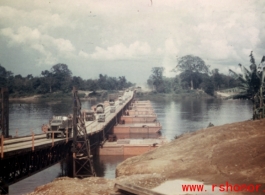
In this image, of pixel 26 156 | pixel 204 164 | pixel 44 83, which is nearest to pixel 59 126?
Answer: pixel 26 156

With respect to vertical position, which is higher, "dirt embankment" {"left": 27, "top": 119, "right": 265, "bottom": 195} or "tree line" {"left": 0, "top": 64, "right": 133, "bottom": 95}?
"tree line" {"left": 0, "top": 64, "right": 133, "bottom": 95}

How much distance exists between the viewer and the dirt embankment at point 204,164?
54.7 ft

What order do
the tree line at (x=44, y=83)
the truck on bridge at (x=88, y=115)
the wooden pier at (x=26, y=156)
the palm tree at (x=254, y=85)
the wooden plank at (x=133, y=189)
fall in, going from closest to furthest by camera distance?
1. the wooden plank at (x=133, y=189)
2. the wooden pier at (x=26, y=156)
3. the palm tree at (x=254, y=85)
4. the truck on bridge at (x=88, y=115)
5. the tree line at (x=44, y=83)

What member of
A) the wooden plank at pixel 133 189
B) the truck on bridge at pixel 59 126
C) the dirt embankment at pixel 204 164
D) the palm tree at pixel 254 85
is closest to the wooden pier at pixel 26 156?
the truck on bridge at pixel 59 126

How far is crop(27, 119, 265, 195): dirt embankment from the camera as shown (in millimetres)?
16672

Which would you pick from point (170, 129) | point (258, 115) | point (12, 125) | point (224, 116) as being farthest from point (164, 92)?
point (258, 115)

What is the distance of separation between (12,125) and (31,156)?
4848cm

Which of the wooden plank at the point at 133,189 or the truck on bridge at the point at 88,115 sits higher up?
the truck on bridge at the point at 88,115

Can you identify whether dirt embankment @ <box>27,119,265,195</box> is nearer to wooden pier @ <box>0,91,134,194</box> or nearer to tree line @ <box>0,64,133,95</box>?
wooden pier @ <box>0,91,134,194</box>

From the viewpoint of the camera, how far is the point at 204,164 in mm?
19266

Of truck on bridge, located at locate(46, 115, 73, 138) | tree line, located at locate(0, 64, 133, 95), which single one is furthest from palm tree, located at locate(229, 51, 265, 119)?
tree line, located at locate(0, 64, 133, 95)

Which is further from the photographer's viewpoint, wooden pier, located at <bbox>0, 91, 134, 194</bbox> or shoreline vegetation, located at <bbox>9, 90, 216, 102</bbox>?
shoreline vegetation, located at <bbox>9, 90, 216, 102</bbox>

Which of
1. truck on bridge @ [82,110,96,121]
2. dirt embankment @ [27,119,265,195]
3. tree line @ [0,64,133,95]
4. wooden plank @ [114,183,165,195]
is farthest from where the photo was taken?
Result: tree line @ [0,64,133,95]

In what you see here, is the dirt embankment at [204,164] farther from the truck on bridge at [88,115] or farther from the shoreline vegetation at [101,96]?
the shoreline vegetation at [101,96]
